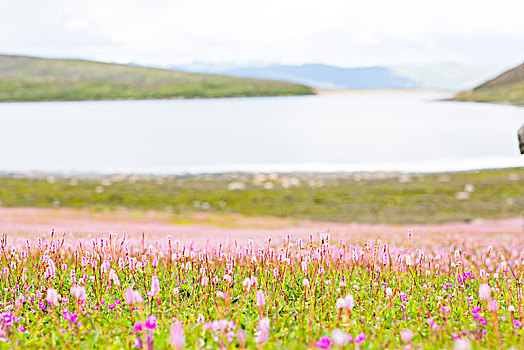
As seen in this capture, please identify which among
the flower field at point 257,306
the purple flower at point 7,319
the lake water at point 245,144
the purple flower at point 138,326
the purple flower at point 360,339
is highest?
the lake water at point 245,144

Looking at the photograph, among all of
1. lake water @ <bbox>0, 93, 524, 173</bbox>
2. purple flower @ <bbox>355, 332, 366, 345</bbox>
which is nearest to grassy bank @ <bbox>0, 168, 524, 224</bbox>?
lake water @ <bbox>0, 93, 524, 173</bbox>

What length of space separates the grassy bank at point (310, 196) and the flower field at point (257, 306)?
28781 millimetres

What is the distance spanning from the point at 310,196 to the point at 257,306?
38098mm

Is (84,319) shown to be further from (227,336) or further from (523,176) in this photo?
(523,176)

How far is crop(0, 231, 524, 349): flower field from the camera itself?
21.0 feet

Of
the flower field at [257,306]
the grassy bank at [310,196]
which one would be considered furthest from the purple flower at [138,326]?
the grassy bank at [310,196]

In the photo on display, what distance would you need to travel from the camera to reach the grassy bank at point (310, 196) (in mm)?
40281

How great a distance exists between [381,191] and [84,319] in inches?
1625

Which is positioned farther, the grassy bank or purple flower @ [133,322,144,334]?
the grassy bank

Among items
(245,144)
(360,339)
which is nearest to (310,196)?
(360,339)

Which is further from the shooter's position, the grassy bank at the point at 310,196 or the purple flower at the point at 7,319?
the grassy bank at the point at 310,196

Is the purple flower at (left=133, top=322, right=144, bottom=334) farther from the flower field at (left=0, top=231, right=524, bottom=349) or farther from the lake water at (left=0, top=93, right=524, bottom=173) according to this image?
the lake water at (left=0, top=93, right=524, bottom=173)

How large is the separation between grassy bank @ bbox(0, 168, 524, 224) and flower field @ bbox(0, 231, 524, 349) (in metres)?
28.8

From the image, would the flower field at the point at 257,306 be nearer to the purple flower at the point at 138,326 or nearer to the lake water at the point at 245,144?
the purple flower at the point at 138,326
